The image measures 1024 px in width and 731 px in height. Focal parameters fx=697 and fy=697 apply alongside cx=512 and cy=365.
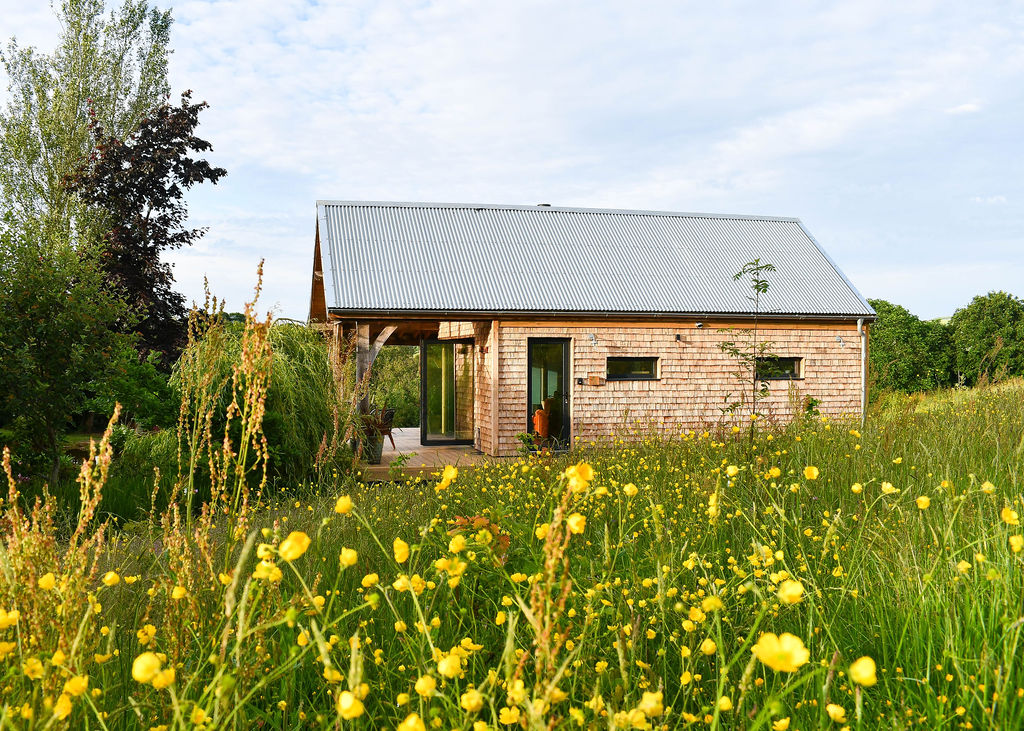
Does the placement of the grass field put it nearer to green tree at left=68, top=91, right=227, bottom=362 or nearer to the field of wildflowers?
the field of wildflowers

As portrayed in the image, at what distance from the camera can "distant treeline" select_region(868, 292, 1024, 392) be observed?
69.7ft

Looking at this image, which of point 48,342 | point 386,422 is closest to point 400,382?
point 386,422

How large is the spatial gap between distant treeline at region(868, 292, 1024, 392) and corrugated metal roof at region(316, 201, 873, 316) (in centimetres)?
811

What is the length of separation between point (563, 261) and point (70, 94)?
15.6m

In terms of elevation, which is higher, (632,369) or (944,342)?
(944,342)

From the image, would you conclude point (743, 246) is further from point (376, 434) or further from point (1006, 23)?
point (376, 434)

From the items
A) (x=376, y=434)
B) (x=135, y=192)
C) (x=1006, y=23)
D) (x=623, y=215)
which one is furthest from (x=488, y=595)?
(x=135, y=192)

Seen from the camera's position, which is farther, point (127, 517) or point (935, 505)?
point (127, 517)

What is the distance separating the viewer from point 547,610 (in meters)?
0.99

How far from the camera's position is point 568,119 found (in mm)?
13156

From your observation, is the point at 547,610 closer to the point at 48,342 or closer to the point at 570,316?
the point at 48,342

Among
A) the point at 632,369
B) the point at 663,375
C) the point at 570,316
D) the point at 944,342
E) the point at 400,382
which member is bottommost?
the point at 400,382

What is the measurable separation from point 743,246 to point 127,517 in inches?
509

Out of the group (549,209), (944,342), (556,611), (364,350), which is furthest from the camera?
(944,342)
